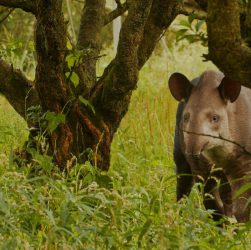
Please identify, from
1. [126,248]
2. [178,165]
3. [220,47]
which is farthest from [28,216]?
[178,165]

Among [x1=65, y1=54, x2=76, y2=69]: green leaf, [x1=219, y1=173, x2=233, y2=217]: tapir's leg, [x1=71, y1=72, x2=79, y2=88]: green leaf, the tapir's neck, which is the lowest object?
[x1=219, y1=173, x2=233, y2=217]: tapir's leg

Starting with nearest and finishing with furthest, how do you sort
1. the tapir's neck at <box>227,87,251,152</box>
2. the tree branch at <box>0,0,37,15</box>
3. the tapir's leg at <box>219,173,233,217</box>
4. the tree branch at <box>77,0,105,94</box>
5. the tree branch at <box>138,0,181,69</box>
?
the tree branch at <box>0,0,37,15</box>
the tree branch at <box>138,0,181,69</box>
the tree branch at <box>77,0,105,94</box>
the tapir's neck at <box>227,87,251,152</box>
the tapir's leg at <box>219,173,233,217</box>

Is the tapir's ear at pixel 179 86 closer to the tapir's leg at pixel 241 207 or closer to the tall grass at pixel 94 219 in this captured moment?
the tapir's leg at pixel 241 207

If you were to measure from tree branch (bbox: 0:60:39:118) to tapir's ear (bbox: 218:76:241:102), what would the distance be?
138cm

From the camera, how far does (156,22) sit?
21.0 ft

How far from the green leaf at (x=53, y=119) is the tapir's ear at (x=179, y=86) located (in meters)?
1.50

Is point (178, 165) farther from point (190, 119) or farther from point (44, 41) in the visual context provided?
point (44, 41)

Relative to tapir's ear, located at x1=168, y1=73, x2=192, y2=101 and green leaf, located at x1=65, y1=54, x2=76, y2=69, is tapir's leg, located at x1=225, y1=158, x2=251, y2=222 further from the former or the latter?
green leaf, located at x1=65, y1=54, x2=76, y2=69

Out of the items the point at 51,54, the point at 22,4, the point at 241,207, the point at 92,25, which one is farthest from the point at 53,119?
the point at 241,207

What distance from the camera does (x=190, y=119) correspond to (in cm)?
716

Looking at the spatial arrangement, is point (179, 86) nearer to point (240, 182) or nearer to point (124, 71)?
point (240, 182)

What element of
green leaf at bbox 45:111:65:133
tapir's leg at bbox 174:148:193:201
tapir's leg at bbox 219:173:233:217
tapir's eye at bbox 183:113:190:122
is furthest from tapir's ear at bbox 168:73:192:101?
green leaf at bbox 45:111:65:133

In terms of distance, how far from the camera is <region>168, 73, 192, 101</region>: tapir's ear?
7.39 meters

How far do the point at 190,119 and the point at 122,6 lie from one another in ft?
3.10
